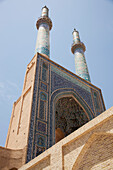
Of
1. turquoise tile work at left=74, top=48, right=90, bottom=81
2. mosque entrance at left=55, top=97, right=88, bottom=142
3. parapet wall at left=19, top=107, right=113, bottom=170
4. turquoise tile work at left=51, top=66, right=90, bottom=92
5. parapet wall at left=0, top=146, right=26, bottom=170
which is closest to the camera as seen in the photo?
parapet wall at left=19, top=107, right=113, bottom=170

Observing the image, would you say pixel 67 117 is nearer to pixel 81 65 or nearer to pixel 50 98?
pixel 50 98

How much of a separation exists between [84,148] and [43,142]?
2.74m

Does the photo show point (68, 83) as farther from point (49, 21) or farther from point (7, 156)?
point (49, 21)

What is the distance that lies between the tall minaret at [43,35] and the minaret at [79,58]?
2.66m

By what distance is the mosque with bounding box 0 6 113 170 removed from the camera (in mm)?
3676

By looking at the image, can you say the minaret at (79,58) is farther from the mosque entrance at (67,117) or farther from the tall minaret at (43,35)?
the mosque entrance at (67,117)

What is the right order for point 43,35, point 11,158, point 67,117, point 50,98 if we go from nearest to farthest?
point 11,158, point 50,98, point 67,117, point 43,35

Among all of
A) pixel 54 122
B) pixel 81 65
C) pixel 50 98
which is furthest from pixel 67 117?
pixel 81 65

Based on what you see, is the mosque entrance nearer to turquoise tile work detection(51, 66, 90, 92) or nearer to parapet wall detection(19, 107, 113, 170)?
turquoise tile work detection(51, 66, 90, 92)

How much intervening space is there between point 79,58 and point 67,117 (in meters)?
5.11

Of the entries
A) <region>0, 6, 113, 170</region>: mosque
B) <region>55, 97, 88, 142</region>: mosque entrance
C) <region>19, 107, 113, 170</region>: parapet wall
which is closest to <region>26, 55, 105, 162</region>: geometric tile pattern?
<region>0, 6, 113, 170</region>: mosque

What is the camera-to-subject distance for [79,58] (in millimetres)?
13172

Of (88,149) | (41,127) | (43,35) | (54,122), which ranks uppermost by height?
(43,35)

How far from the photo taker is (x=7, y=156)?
217 inches
